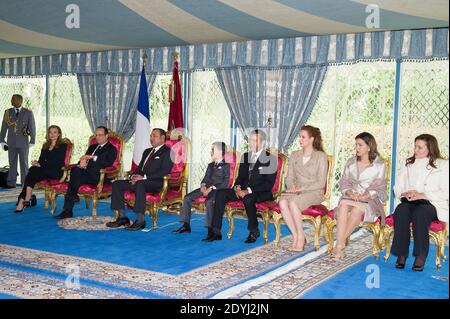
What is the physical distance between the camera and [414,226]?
15.9 feet

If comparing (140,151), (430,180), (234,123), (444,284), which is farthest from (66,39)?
(444,284)

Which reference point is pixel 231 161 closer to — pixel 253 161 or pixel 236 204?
pixel 253 161

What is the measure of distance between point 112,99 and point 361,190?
Result: 5.15 meters

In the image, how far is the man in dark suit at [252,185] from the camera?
5871 mm

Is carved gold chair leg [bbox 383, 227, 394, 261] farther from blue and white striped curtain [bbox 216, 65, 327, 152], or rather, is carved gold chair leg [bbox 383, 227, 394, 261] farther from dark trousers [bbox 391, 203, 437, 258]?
blue and white striped curtain [bbox 216, 65, 327, 152]

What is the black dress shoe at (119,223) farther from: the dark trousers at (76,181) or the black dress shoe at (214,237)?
the black dress shoe at (214,237)

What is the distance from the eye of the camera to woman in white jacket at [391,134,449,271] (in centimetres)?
482

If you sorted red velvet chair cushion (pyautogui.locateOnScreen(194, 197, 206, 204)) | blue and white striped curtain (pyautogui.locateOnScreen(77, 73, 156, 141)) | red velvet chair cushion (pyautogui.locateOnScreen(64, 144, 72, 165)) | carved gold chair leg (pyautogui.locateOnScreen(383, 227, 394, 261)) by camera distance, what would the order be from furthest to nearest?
1. blue and white striped curtain (pyautogui.locateOnScreen(77, 73, 156, 141))
2. red velvet chair cushion (pyautogui.locateOnScreen(64, 144, 72, 165))
3. red velvet chair cushion (pyautogui.locateOnScreen(194, 197, 206, 204))
4. carved gold chair leg (pyautogui.locateOnScreen(383, 227, 394, 261))

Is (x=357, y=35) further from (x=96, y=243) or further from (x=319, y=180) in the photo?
(x=96, y=243)

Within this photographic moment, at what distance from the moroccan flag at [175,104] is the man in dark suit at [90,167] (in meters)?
1.13

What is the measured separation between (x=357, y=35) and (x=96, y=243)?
411 cm

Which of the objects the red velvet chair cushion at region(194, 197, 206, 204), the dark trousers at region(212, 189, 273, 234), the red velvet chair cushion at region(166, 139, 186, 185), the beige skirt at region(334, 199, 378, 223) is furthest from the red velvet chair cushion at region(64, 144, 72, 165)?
the beige skirt at region(334, 199, 378, 223)

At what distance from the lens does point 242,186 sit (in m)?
6.20

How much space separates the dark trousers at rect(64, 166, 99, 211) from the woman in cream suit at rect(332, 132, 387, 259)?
10.9 ft
